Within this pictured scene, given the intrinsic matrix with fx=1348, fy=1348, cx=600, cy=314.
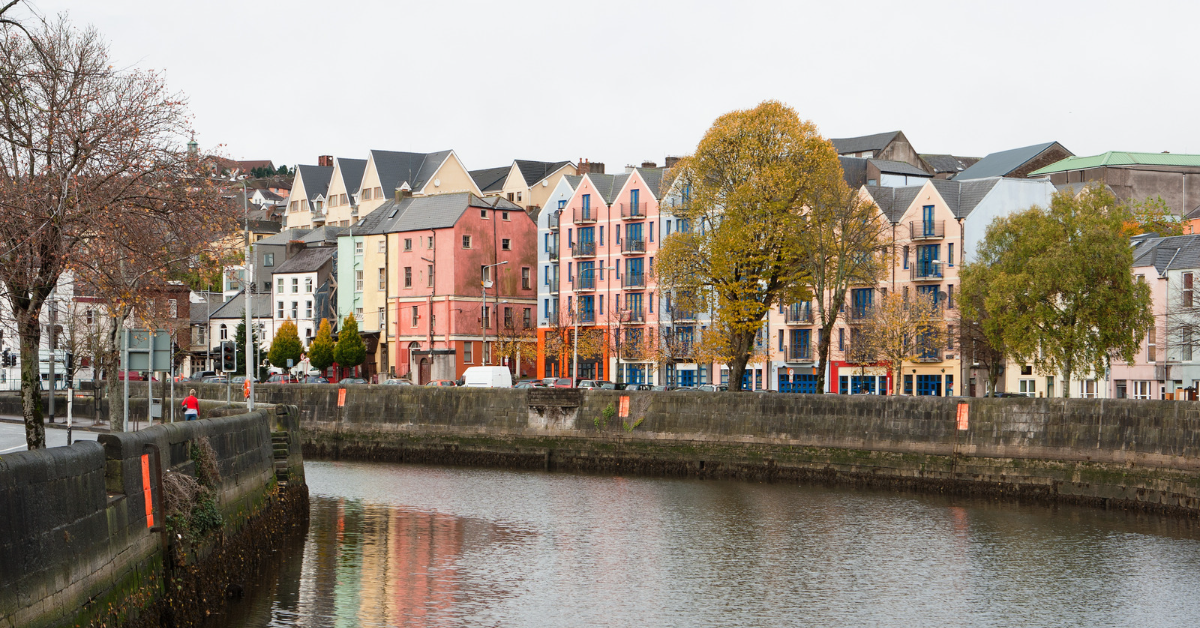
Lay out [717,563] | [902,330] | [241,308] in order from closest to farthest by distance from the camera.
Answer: [717,563] < [902,330] < [241,308]

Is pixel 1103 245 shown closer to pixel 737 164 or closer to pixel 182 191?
pixel 737 164

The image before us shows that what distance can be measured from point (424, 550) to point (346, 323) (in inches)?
2916

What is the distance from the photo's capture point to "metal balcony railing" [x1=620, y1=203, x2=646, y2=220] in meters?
98.9

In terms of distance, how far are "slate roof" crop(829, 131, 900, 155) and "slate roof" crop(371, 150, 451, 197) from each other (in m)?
40.8

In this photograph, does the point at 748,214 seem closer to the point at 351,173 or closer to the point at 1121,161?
the point at 1121,161

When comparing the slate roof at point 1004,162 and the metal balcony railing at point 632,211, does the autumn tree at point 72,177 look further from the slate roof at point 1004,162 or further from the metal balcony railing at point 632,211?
the slate roof at point 1004,162

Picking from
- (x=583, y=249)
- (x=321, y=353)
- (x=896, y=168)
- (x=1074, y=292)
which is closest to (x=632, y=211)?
(x=583, y=249)

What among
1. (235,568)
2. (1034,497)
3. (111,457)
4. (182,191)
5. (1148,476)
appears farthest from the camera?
(1034,497)

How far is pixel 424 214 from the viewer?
350 feet

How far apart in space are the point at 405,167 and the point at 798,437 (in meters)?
96.3

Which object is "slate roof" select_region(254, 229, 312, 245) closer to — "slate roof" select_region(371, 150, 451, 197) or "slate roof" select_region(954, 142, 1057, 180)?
"slate roof" select_region(371, 150, 451, 197)

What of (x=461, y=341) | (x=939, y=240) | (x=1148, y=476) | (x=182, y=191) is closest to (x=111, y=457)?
(x=182, y=191)

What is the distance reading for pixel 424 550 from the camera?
3338 centimetres

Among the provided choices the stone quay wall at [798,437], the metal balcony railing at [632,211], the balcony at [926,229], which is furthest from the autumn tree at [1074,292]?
the metal balcony railing at [632,211]
